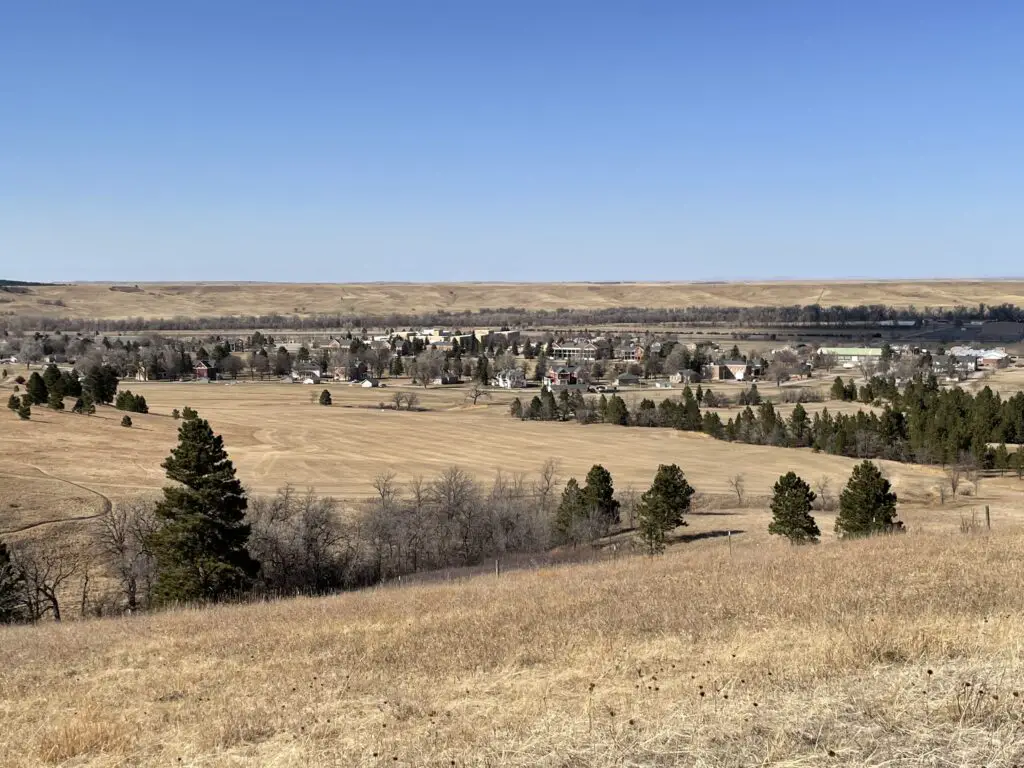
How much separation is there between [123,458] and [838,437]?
5620cm

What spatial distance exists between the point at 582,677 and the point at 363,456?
186ft

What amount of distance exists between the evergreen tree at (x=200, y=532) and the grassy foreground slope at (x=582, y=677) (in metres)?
10.3

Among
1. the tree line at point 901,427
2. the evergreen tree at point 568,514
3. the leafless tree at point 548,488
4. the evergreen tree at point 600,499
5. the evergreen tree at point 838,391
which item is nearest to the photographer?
the evergreen tree at point 568,514

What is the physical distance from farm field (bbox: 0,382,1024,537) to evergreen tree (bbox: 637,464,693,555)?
226 inches

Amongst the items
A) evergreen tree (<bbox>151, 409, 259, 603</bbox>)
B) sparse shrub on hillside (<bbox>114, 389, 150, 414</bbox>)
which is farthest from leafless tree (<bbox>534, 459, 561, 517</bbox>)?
sparse shrub on hillside (<bbox>114, 389, 150, 414</bbox>)

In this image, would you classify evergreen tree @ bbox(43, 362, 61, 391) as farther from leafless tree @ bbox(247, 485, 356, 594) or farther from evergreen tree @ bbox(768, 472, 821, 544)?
evergreen tree @ bbox(768, 472, 821, 544)

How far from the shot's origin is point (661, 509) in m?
35.8

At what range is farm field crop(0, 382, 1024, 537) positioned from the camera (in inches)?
1775

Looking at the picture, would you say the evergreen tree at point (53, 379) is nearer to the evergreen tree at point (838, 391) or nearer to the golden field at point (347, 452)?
the golden field at point (347, 452)

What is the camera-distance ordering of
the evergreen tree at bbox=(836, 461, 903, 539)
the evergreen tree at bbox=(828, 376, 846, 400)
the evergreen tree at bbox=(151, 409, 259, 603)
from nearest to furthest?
the evergreen tree at bbox=(151, 409, 259, 603) < the evergreen tree at bbox=(836, 461, 903, 539) < the evergreen tree at bbox=(828, 376, 846, 400)

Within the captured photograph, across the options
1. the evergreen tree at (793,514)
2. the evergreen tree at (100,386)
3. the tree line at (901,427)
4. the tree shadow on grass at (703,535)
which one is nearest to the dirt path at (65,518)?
the tree shadow on grass at (703,535)

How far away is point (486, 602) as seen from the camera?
13.8 m

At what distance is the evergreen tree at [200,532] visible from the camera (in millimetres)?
25203

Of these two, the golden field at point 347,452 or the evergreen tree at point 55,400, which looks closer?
the golden field at point 347,452
